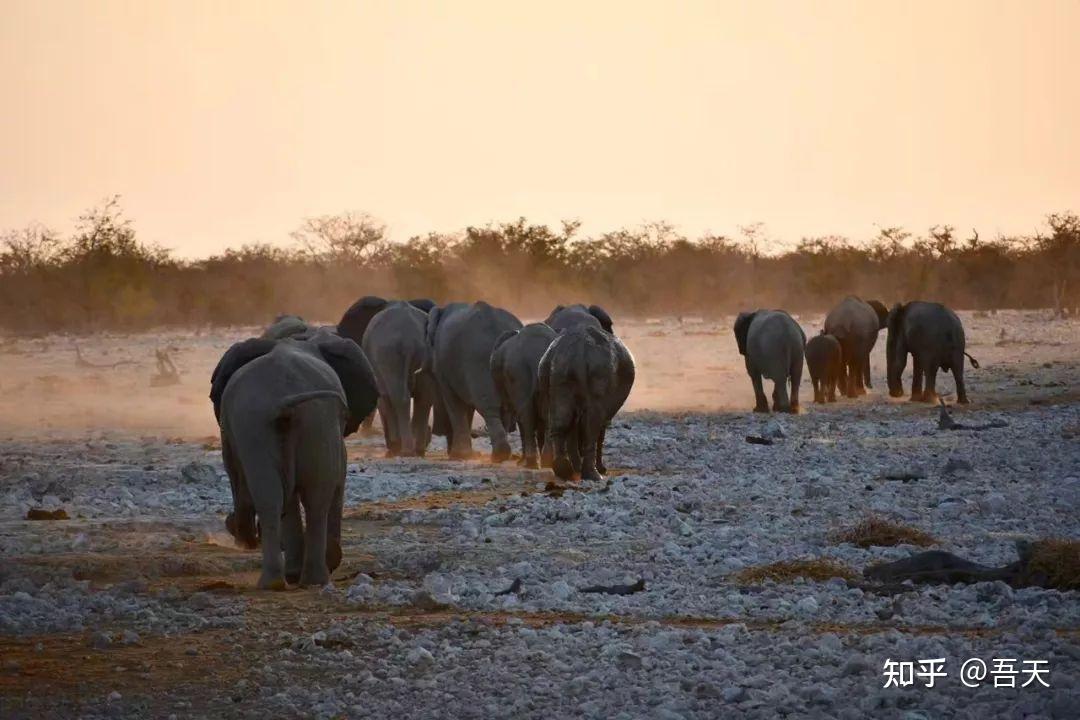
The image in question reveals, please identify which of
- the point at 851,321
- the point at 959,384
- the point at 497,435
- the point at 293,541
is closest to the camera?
the point at 293,541

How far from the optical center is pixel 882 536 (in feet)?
39.7

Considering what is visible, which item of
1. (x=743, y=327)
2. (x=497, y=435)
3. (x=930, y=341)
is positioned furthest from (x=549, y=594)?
(x=743, y=327)

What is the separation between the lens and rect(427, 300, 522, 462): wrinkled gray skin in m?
20.8

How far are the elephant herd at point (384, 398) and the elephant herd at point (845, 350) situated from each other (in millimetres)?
5447

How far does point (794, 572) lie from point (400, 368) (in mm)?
11375

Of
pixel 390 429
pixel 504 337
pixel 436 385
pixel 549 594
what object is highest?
pixel 504 337

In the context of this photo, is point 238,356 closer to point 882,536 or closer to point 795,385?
point 882,536

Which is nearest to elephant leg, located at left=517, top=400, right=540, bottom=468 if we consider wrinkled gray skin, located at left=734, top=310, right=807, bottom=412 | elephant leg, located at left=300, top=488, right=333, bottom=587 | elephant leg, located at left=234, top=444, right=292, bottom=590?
elephant leg, located at left=300, top=488, right=333, bottom=587

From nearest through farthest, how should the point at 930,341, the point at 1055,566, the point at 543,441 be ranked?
the point at 1055,566 → the point at 543,441 → the point at 930,341

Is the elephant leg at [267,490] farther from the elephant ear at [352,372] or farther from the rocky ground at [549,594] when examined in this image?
the elephant ear at [352,372]

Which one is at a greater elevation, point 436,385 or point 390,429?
point 436,385

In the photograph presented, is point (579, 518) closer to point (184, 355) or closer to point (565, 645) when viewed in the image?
point (565, 645)

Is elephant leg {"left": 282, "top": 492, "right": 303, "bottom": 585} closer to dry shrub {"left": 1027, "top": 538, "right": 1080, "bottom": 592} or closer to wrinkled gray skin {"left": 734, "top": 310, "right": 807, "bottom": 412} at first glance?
dry shrub {"left": 1027, "top": 538, "right": 1080, "bottom": 592}

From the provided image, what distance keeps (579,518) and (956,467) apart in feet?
14.9
